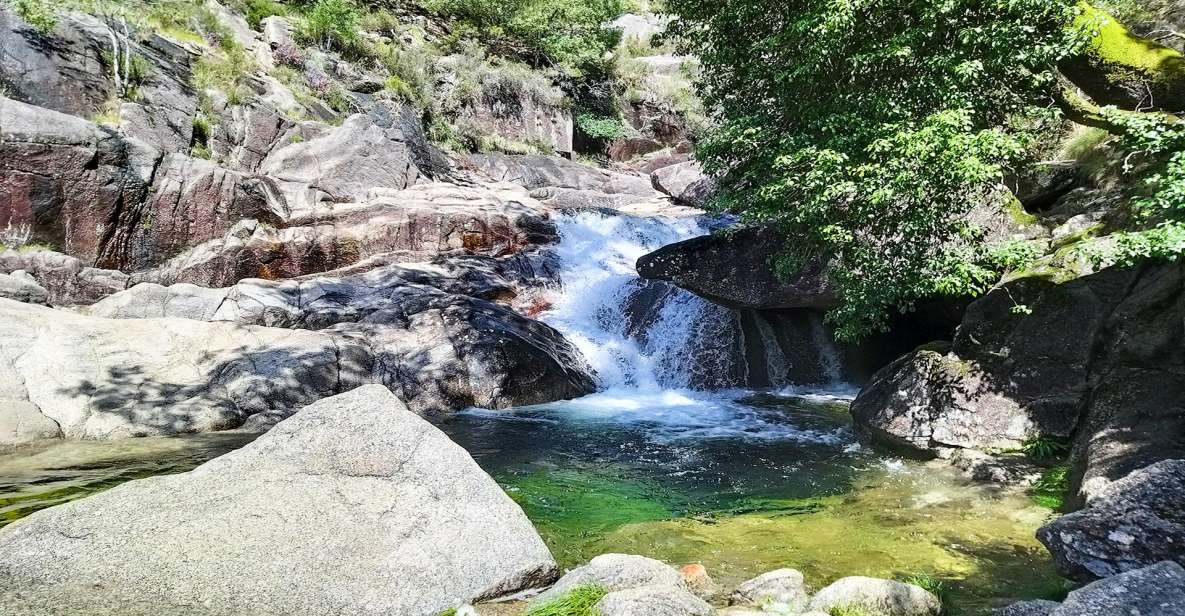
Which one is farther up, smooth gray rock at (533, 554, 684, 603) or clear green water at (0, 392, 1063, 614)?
smooth gray rock at (533, 554, 684, 603)

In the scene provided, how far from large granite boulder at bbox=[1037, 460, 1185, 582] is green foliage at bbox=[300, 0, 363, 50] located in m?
28.3

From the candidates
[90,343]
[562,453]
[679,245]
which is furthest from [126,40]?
[562,453]

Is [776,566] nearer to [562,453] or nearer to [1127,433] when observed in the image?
[1127,433]

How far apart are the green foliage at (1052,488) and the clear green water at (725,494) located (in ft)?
0.64

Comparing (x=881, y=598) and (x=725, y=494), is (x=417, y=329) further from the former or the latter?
(x=881, y=598)

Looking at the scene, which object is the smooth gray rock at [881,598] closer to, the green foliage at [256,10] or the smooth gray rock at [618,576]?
the smooth gray rock at [618,576]

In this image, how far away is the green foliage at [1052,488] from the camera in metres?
6.88

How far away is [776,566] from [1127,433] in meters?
4.09

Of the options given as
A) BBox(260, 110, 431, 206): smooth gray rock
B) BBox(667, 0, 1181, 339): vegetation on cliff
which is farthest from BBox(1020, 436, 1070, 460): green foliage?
BBox(260, 110, 431, 206): smooth gray rock

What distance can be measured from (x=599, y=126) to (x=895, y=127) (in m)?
27.0

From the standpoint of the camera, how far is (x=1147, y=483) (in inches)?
192

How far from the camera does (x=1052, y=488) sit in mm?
7191

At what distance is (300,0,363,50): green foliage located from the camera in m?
25.7

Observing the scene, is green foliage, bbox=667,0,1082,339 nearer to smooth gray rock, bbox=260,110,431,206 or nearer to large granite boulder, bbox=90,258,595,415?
large granite boulder, bbox=90,258,595,415
